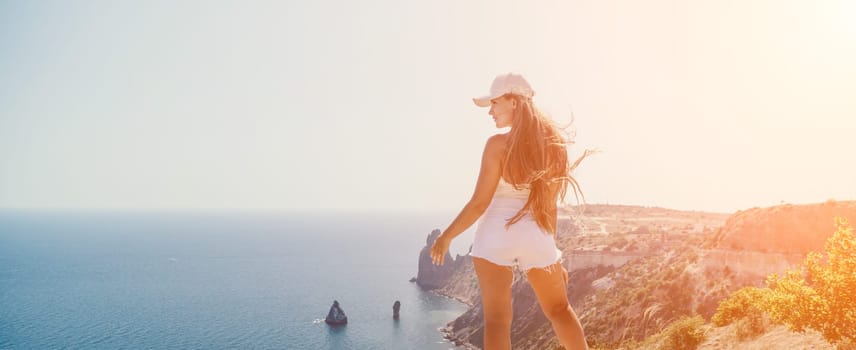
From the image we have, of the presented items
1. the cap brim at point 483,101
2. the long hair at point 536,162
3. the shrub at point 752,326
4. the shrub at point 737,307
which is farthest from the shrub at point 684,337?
the cap brim at point 483,101

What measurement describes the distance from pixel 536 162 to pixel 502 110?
19.4 inches

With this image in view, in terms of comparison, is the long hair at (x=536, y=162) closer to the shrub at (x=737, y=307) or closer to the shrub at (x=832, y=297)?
the shrub at (x=832, y=297)

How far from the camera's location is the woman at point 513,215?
3727 mm

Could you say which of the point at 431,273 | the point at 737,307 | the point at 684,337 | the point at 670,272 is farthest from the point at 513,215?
the point at 431,273

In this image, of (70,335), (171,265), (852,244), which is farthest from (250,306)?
(852,244)

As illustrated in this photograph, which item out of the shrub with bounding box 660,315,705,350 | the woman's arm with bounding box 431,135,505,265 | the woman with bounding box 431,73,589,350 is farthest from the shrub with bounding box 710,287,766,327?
the woman's arm with bounding box 431,135,505,265

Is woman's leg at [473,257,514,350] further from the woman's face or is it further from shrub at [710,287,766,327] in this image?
shrub at [710,287,766,327]

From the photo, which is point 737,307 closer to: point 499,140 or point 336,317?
point 499,140

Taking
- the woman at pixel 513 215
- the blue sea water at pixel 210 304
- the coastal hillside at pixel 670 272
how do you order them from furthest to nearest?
the blue sea water at pixel 210 304 → the coastal hillside at pixel 670 272 → the woman at pixel 513 215

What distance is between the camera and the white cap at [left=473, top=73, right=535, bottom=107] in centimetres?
389

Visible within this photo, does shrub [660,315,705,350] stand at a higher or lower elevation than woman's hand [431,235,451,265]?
lower

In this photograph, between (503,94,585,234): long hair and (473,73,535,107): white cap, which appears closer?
(503,94,585,234): long hair

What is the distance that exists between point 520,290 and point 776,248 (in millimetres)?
47920

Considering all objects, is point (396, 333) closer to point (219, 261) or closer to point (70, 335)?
point (70, 335)
